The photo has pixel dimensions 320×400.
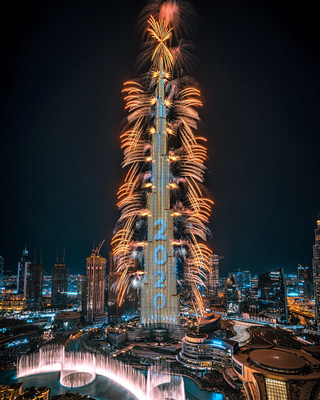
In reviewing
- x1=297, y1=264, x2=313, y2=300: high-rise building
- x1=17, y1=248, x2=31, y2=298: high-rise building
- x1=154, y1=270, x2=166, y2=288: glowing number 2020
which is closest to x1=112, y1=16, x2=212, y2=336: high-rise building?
x1=154, y1=270, x2=166, y2=288: glowing number 2020

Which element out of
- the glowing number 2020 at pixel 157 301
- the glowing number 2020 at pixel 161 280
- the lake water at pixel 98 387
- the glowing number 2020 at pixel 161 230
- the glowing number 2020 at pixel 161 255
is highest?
the glowing number 2020 at pixel 161 230

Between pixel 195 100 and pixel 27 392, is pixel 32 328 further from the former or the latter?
pixel 195 100

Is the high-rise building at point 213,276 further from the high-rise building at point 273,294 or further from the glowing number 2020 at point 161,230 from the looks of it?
the glowing number 2020 at point 161,230

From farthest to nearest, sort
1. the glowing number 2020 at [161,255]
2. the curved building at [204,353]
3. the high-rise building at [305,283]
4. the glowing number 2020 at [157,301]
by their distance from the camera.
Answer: the high-rise building at [305,283] → the glowing number 2020 at [161,255] → the glowing number 2020 at [157,301] → the curved building at [204,353]

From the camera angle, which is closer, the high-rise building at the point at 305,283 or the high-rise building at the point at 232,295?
the high-rise building at the point at 232,295

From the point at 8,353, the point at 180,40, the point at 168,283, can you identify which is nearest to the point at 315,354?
the point at 168,283

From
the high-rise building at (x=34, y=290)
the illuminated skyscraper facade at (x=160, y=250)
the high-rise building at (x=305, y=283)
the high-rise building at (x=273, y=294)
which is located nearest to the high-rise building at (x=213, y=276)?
the high-rise building at (x=305, y=283)

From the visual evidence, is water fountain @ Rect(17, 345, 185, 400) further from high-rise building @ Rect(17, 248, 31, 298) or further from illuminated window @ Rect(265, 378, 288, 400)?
high-rise building @ Rect(17, 248, 31, 298)
